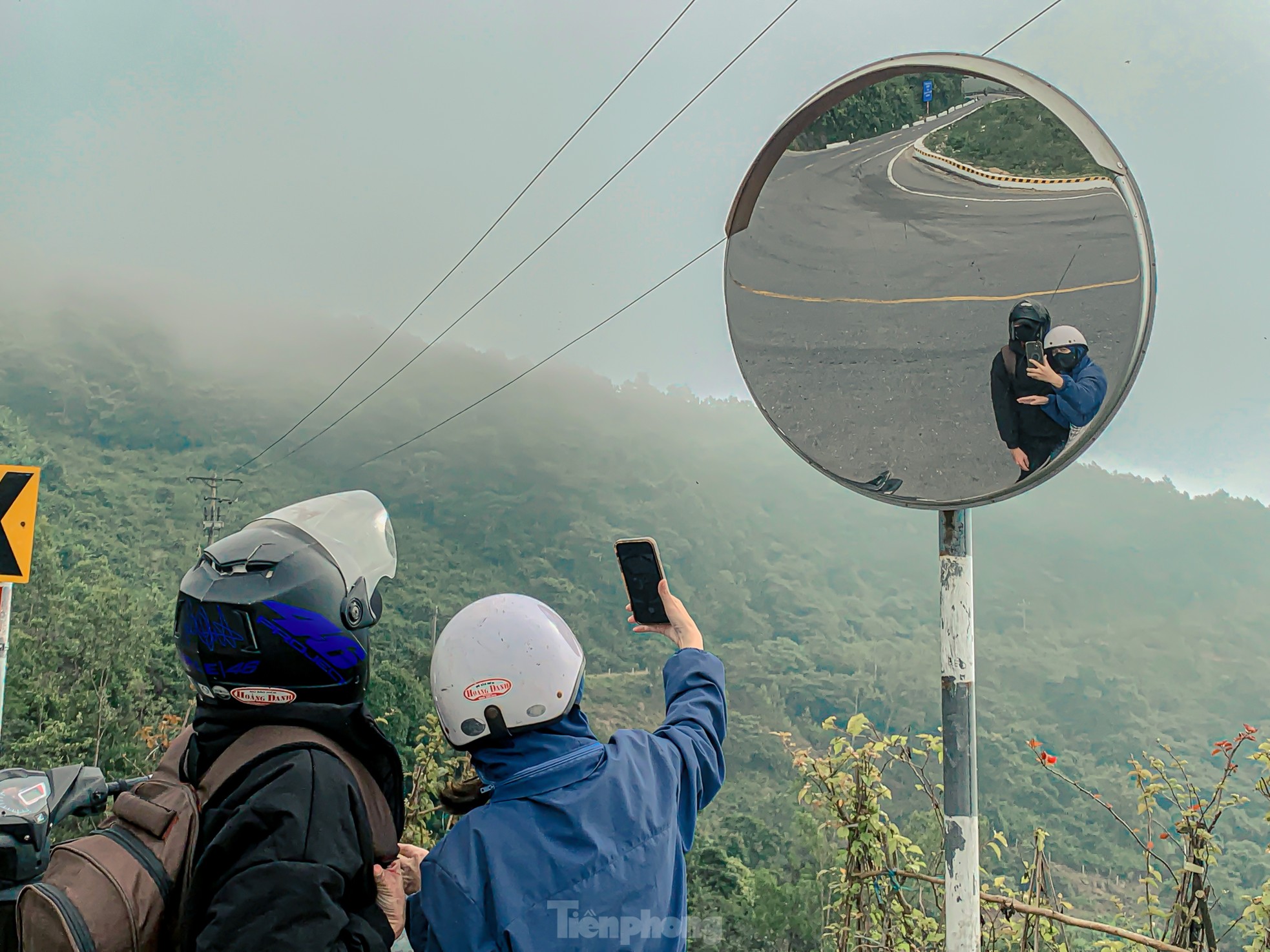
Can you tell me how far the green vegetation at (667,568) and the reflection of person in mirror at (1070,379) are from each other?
155 inches

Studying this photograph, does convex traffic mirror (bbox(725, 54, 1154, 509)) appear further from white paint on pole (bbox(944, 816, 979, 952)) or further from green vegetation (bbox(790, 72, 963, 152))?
white paint on pole (bbox(944, 816, 979, 952))

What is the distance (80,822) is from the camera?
5676mm

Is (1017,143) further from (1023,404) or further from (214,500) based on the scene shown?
(214,500)

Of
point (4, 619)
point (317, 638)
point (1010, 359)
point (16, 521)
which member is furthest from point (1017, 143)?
point (4, 619)

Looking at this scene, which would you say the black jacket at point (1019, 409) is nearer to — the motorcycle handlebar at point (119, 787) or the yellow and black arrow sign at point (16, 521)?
the motorcycle handlebar at point (119, 787)

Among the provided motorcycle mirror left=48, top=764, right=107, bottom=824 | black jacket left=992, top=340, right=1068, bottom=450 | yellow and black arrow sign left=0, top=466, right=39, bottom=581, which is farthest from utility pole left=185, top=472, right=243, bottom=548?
black jacket left=992, top=340, right=1068, bottom=450

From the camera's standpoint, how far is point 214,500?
8.46m

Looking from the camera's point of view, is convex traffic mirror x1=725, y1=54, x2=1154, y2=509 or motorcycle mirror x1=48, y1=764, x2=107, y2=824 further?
motorcycle mirror x1=48, y1=764, x2=107, y2=824

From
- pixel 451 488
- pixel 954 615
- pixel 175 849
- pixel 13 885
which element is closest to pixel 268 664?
pixel 175 849

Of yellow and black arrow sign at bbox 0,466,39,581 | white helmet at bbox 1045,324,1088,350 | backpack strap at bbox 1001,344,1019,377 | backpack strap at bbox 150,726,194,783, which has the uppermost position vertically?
white helmet at bbox 1045,324,1088,350

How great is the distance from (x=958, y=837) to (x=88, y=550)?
872cm

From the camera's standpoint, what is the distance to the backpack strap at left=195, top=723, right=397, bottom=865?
128cm

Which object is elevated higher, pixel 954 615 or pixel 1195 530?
pixel 1195 530

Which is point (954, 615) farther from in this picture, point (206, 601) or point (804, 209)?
point (206, 601)
